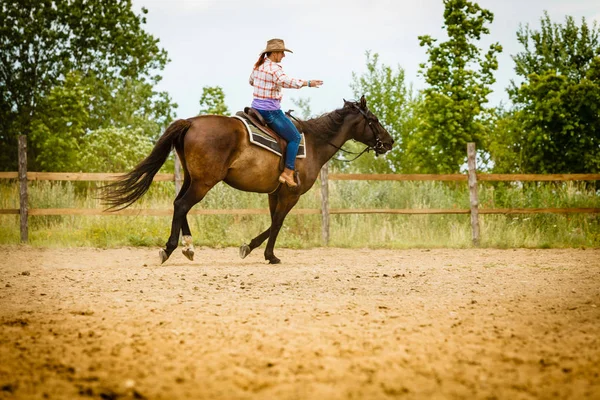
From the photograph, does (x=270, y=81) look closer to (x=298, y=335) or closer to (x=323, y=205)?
(x=323, y=205)

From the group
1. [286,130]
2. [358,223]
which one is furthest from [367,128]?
[358,223]

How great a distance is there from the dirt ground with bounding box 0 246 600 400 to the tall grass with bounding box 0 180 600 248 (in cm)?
450

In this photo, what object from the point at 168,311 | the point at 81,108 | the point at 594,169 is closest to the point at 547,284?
the point at 168,311

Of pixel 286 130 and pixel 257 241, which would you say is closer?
pixel 286 130

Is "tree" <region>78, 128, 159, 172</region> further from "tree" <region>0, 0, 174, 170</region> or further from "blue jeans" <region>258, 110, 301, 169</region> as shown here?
"blue jeans" <region>258, 110, 301, 169</region>

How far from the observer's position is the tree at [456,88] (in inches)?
632

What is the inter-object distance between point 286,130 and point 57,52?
77.0ft

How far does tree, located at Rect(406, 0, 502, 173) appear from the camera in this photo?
1606 centimetres

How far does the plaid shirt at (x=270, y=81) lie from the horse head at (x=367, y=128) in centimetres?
174

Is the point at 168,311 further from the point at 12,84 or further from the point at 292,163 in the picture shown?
the point at 12,84

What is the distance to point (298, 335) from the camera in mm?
3760

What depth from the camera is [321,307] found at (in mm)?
4805

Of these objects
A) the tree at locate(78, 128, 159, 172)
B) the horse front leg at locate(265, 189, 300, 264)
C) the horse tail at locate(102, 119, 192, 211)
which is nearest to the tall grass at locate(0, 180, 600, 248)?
the horse front leg at locate(265, 189, 300, 264)

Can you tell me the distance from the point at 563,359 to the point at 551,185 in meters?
12.1
